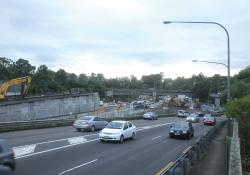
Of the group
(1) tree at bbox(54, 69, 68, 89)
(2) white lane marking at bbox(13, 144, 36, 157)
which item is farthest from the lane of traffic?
(1) tree at bbox(54, 69, 68, 89)

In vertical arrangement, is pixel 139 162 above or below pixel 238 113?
below

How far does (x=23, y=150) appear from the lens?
2212 cm

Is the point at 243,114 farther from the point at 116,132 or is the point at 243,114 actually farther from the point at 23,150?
the point at 23,150

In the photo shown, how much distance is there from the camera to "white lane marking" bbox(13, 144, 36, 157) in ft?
68.7

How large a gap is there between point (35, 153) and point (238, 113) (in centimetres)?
1585

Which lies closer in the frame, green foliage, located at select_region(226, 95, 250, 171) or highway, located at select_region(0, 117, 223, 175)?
highway, located at select_region(0, 117, 223, 175)

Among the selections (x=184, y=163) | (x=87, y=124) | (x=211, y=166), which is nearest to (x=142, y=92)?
(x=87, y=124)

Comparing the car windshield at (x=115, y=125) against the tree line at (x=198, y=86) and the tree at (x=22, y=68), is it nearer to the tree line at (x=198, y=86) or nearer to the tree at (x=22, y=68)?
the tree line at (x=198, y=86)

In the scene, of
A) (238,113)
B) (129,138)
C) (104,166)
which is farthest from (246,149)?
(104,166)

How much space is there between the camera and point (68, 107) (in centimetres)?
6869

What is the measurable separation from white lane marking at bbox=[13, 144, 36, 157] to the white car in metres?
6.12

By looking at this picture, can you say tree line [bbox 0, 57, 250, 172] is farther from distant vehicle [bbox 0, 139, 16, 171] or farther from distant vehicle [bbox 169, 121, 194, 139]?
distant vehicle [bbox 0, 139, 16, 171]

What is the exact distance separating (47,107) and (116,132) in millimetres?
Answer: 32086

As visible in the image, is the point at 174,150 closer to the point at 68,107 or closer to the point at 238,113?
the point at 238,113
